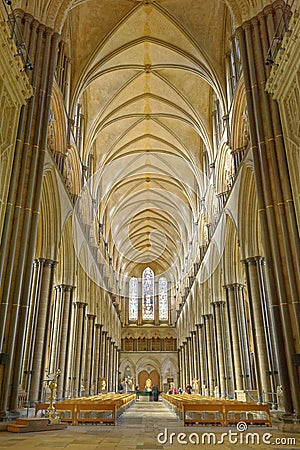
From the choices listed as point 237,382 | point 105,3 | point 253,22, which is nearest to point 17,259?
point 253,22

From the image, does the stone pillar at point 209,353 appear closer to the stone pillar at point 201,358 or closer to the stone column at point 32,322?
the stone pillar at point 201,358

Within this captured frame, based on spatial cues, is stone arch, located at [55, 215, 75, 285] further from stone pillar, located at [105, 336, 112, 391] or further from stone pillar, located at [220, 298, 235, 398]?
stone pillar, located at [105, 336, 112, 391]

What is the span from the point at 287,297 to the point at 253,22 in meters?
8.35

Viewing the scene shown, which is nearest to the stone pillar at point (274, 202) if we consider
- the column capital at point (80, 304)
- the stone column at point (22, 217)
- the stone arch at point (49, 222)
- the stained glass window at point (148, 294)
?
the stone column at point (22, 217)

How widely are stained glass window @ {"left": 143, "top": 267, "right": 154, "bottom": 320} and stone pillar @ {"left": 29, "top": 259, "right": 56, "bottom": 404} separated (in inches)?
1183

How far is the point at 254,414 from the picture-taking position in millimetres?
11547

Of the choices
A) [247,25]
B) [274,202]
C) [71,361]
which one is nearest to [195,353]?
[71,361]

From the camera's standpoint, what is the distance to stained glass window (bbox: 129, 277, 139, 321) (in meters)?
43.5

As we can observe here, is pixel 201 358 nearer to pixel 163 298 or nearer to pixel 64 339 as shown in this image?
pixel 64 339

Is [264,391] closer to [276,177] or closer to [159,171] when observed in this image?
[276,177]

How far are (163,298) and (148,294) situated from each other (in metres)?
1.70

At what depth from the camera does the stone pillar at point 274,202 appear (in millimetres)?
8797

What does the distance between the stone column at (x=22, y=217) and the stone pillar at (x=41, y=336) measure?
3.24 m

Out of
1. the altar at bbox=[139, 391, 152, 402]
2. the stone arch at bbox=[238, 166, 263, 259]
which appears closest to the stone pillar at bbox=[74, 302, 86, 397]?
the stone arch at bbox=[238, 166, 263, 259]
